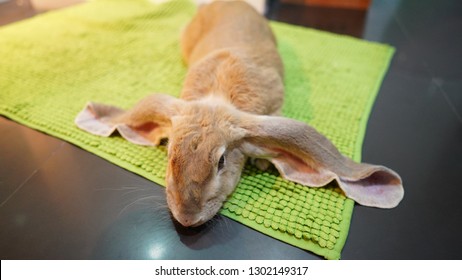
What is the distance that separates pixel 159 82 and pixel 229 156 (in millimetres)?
1191

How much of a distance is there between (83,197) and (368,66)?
2289 mm

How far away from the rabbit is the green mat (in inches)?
3.6

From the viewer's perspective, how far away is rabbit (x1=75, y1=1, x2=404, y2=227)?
124 centimetres

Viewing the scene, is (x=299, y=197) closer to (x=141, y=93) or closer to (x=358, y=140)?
(x=358, y=140)

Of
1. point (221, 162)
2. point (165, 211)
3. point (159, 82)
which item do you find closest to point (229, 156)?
point (221, 162)

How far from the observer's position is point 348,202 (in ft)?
4.65

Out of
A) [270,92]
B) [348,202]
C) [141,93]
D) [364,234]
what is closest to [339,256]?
[364,234]

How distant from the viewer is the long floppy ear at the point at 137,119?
1563 mm

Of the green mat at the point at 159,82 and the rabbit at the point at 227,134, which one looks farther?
the green mat at the point at 159,82

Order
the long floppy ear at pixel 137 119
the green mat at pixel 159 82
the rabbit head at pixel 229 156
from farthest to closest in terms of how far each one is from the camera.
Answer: the long floppy ear at pixel 137 119, the green mat at pixel 159 82, the rabbit head at pixel 229 156

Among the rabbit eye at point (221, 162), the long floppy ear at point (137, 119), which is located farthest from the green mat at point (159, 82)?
the rabbit eye at point (221, 162)

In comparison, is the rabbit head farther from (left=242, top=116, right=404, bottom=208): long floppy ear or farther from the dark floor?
the dark floor

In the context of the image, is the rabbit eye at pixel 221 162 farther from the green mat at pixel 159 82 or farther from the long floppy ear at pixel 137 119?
the long floppy ear at pixel 137 119

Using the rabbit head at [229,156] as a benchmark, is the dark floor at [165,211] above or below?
below
